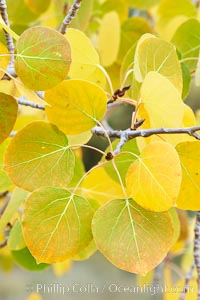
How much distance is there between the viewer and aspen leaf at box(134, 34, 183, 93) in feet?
1.73

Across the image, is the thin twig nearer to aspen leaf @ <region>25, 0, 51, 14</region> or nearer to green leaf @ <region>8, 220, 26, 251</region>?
green leaf @ <region>8, 220, 26, 251</region>

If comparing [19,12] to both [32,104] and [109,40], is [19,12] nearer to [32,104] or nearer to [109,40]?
[109,40]

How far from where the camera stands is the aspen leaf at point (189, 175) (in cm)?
50

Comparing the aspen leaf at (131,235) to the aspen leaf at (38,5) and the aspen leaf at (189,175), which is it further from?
the aspen leaf at (38,5)

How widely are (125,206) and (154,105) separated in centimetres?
9

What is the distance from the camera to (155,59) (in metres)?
0.54

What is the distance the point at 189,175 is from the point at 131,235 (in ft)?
0.24

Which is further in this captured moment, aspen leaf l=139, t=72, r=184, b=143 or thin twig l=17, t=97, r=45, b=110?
thin twig l=17, t=97, r=45, b=110

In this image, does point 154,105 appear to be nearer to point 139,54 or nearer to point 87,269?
point 139,54

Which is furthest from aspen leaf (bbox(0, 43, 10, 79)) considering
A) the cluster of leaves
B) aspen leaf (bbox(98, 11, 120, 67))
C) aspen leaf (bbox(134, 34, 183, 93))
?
aspen leaf (bbox(98, 11, 120, 67))

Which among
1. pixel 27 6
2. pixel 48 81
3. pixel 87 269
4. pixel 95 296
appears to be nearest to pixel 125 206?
pixel 48 81

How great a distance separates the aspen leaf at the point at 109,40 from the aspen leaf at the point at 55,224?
292mm

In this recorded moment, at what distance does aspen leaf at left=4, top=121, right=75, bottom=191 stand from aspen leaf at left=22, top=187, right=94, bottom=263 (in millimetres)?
19

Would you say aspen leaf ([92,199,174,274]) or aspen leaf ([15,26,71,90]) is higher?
aspen leaf ([15,26,71,90])
